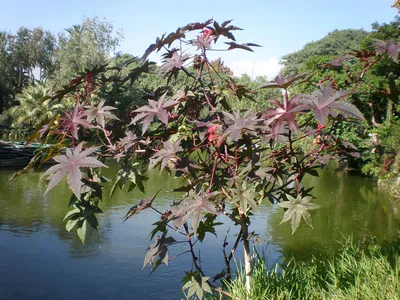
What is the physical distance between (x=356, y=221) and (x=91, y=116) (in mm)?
5874

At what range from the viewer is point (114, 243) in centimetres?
509

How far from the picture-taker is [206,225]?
6.77ft

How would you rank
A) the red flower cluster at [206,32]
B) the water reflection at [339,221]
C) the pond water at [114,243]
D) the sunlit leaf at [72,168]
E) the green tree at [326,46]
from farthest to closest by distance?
1. the green tree at [326,46]
2. the water reflection at [339,221]
3. the pond water at [114,243]
4. the red flower cluster at [206,32]
5. the sunlit leaf at [72,168]

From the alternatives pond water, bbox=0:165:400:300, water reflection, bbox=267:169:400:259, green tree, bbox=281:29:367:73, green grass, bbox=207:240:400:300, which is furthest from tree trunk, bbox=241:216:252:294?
green tree, bbox=281:29:367:73

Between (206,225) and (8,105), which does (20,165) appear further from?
(8,105)

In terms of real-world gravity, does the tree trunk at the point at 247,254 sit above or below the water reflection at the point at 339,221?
above

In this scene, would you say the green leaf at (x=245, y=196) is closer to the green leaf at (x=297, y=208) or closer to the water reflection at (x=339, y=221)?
the green leaf at (x=297, y=208)

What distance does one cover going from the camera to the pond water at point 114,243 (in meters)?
3.87

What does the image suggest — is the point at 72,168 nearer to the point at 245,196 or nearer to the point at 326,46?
the point at 245,196

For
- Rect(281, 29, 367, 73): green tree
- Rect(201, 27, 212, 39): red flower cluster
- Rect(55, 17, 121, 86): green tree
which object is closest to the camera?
Rect(201, 27, 212, 39): red flower cluster

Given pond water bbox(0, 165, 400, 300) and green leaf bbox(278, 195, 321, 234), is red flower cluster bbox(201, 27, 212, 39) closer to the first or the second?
green leaf bbox(278, 195, 321, 234)

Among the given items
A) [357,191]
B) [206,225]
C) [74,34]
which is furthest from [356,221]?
[74,34]

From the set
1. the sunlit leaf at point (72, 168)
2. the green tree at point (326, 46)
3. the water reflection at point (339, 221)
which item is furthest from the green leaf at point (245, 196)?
the green tree at point (326, 46)

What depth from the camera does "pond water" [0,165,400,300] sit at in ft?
12.7
